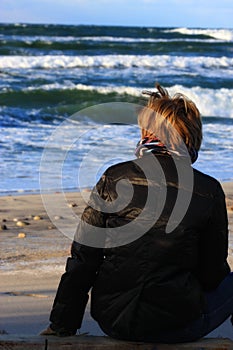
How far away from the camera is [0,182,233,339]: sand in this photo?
3.71 meters

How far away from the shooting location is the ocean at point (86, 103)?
895cm

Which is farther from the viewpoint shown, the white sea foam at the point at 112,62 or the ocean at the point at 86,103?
the white sea foam at the point at 112,62

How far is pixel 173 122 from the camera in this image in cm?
273

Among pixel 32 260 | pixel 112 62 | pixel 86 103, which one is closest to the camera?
pixel 32 260

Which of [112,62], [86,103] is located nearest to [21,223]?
[86,103]

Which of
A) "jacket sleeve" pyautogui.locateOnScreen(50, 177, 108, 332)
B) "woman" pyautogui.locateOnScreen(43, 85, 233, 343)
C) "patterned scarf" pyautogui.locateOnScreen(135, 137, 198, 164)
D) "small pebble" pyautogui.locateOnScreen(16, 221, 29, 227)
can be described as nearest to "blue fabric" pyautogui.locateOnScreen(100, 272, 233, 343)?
"woman" pyautogui.locateOnScreen(43, 85, 233, 343)

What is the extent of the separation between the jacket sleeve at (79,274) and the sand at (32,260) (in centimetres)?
62

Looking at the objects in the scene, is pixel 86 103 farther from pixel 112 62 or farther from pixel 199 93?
pixel 112 62

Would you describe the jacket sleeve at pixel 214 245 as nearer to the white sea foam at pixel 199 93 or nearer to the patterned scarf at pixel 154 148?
the patterned scarf at pixel 154 148

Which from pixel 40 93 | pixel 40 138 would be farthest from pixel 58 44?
pixel 40 138

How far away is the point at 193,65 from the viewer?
1202 inches

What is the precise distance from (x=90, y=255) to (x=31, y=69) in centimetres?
2355

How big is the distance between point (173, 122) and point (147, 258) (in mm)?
478

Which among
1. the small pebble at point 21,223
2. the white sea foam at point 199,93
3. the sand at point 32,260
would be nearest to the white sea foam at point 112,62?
the white sea foam at point 199,93
